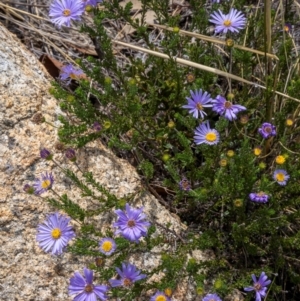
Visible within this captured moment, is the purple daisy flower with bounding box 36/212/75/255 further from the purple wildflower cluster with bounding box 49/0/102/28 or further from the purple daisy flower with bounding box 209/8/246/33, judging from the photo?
the purple daisy flower with bounding box 209/8/246/33

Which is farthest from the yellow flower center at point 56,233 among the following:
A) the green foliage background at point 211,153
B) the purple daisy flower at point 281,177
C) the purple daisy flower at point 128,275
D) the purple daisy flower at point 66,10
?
the purple daisy flower at point 66,10

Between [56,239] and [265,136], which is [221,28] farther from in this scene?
[56,239]

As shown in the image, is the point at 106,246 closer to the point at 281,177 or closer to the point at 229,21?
the point at 281,177

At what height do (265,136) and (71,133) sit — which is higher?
(265,136)

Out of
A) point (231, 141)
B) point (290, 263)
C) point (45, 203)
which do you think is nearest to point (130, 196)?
point (45, 203)

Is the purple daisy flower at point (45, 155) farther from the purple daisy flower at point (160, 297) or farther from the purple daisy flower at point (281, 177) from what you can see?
the purple daisy flower at point (281, 177)

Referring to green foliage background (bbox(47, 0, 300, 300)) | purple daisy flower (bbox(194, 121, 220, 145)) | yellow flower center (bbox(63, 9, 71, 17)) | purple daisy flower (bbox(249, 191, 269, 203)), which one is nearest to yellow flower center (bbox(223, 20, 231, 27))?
green foliage background (bbox(47, 0, 300, 300))
